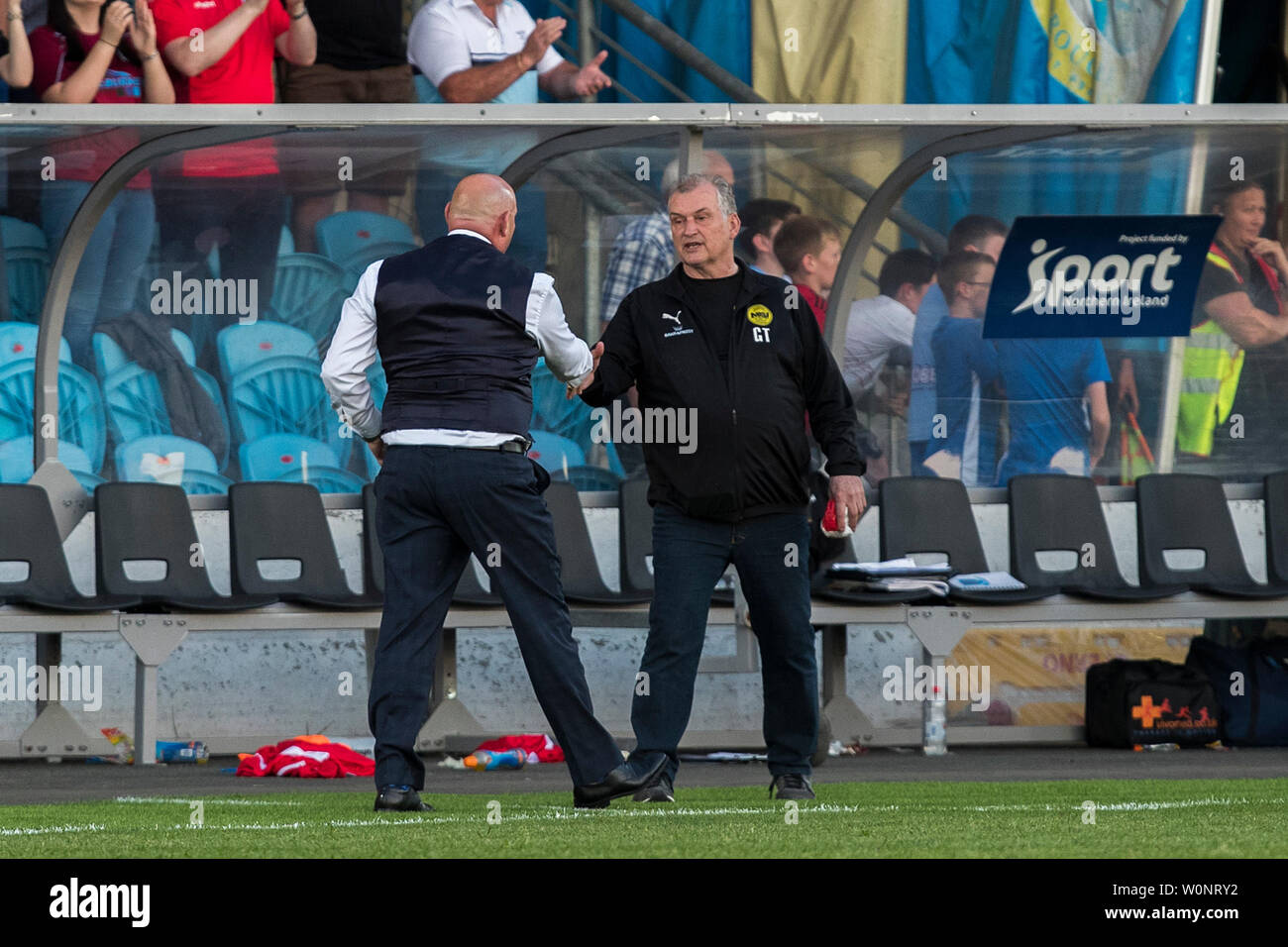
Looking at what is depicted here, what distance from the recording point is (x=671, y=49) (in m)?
11.4

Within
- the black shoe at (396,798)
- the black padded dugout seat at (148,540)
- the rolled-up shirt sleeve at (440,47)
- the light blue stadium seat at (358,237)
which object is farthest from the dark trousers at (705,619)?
the rolled-up shirt sleeve at (440,47)

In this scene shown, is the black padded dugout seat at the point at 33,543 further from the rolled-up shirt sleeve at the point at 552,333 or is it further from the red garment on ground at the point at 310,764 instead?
the rolled-up shirt sleeve at the point at 552,333

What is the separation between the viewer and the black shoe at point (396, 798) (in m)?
5.62

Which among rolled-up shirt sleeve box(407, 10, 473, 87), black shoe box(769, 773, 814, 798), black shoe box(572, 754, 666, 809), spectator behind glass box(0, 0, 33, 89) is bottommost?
black shoe box(769, 773, 814, 798)

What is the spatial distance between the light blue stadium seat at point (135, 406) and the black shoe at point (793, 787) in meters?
4.66

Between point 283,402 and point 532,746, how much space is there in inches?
96.0

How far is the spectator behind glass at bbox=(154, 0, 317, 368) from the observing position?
9641 millimetres

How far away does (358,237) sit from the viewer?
10109mm

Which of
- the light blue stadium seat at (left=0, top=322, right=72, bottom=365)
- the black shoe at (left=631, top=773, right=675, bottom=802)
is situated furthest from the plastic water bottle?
the light blue stadium seat at (left=0, top=322, right=72, bottom=365)

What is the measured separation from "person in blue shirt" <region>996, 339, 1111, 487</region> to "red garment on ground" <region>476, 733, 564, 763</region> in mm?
3167

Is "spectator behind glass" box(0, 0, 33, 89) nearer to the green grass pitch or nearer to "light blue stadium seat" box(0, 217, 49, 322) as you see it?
"light blue stadium seat" box(0, 217, 49, 322)

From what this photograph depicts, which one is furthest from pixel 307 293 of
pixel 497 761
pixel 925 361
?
pixel 925 361
